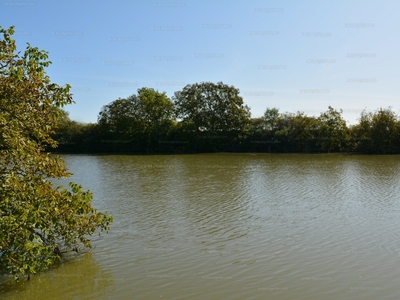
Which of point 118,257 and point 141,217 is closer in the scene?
point 118,257

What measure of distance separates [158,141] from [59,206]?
202ft

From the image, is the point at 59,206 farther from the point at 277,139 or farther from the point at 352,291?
the point at 277,139

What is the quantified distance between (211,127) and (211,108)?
3665mm

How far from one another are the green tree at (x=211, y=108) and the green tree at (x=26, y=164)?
6072 centimetres

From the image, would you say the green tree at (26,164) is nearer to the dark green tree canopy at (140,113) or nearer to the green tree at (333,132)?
the green tree at (333,132)

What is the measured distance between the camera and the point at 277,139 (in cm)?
6669

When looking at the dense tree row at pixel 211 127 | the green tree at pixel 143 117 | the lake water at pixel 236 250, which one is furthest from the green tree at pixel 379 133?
the lake water at pixel 236 250

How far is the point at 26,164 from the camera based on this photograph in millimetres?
9195

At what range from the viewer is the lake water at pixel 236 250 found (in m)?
8.60

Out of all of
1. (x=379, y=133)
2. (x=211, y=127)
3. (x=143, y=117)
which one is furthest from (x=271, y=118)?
(x=143, y=117)

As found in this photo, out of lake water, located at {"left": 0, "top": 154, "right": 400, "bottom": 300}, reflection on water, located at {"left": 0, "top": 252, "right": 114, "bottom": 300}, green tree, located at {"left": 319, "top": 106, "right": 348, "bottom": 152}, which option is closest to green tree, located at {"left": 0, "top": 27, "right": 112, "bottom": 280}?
reflection on water, located at {"left": 0, "top": 252, "right": 114, "bottom": 300}

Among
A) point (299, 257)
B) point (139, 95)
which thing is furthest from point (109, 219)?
point (139, 95)

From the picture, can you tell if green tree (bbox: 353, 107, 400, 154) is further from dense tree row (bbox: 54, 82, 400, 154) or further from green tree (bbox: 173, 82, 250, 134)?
green tree (bbox: 173, 82, 250, 134)

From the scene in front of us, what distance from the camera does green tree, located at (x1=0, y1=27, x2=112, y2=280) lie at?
27.6 ft
